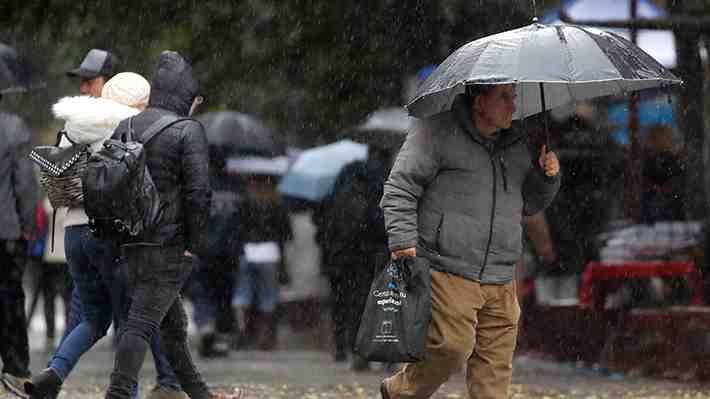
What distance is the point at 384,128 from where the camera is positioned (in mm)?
11906

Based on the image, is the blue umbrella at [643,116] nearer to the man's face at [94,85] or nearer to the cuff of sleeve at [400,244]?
the man's face at [94,85]

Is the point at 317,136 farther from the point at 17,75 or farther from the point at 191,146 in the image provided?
the point at 191,146

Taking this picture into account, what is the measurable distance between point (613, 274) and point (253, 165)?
Result: 3.49m

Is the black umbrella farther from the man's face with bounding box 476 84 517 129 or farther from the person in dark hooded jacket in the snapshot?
the man's face with bounding box 476 84 517 129

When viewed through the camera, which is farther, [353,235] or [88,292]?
[353,235]

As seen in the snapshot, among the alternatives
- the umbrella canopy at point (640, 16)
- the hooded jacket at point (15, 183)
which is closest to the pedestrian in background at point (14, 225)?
the hooded jacket at point (15, 183)

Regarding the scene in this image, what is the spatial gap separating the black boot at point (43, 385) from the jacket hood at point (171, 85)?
1.37 metres

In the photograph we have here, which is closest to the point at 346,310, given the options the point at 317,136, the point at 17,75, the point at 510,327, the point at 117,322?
the point at 317,136

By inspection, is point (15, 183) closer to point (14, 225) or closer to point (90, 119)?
point (14, 225)

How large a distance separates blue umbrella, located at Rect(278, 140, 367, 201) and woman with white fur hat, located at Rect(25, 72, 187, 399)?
444 cm

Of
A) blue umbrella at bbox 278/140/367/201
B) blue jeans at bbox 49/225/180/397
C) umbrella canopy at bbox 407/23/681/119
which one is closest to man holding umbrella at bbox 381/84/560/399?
umbrella canopy at bbox 407/23/681/119

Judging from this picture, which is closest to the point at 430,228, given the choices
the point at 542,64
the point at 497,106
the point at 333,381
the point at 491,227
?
the point at 491,227

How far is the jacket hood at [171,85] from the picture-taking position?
24.2 ft

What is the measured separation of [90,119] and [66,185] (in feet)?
1.07
